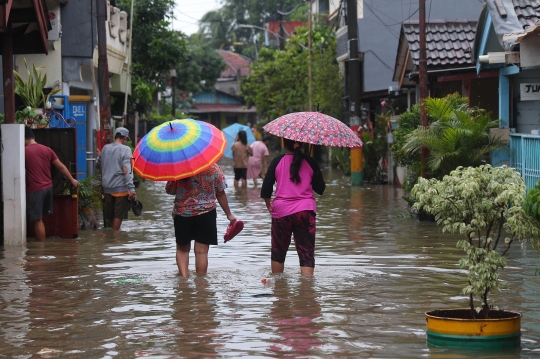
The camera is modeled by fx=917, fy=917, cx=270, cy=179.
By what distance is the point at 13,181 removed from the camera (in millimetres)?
13398

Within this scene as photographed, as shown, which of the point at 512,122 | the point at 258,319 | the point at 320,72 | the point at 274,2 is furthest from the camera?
the point at 274,2

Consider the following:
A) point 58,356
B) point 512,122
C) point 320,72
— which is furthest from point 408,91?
point 58,356

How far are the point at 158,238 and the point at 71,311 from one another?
6.20 metres

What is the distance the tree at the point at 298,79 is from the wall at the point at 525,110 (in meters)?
20.5

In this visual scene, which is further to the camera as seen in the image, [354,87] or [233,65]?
[233,65]

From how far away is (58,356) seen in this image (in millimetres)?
6727

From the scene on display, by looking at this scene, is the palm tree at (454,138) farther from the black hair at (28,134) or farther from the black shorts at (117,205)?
the black hair at (28,134)

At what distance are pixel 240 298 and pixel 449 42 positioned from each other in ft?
42.6

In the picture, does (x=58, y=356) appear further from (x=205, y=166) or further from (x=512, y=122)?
(x=512, y=122)

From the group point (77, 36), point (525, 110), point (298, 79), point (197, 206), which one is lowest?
point (197, 206)

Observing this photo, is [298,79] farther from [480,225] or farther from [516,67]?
[480,225]

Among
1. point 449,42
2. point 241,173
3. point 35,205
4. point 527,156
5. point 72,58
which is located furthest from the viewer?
point 241,173

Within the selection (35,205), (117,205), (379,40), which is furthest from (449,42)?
(379,40)

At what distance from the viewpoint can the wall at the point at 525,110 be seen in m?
16.9
